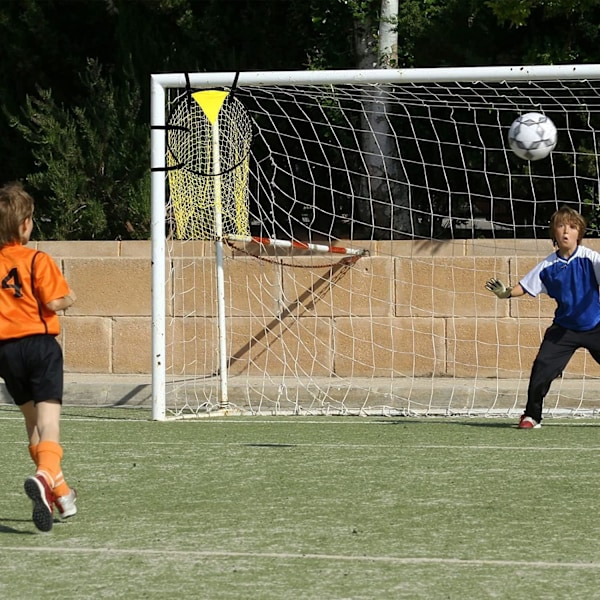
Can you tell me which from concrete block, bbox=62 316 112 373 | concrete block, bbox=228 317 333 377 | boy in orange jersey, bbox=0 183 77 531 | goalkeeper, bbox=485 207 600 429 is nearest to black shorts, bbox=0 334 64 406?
boy in orange jersey, bbox=0 183 77 531

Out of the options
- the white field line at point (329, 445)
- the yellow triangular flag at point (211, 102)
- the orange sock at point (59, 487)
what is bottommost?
the white field line at point (329, 445)

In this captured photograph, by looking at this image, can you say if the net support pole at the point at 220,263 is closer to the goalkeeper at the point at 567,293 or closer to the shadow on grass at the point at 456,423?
the shadow on grass at the point at 456,423

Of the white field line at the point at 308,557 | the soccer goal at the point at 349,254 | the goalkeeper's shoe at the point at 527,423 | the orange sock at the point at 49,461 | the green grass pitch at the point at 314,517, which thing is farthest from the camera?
the soccer goal at the point at 349,254

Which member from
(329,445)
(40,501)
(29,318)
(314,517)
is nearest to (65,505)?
(40,501)

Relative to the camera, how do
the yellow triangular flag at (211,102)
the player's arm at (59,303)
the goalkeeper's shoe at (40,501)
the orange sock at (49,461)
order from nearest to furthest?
the goalkeeper's shoe at (40,501), the orange sock at (49,461), the player's arm at (59,303), the yellow triangular flag at (211,102)

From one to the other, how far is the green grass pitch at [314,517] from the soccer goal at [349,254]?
86.8 inches

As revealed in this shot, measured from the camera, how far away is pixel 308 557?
5.16 metres

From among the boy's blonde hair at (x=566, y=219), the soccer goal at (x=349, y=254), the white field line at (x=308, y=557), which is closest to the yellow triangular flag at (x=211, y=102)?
the soccer goal at (x=349, y=254)

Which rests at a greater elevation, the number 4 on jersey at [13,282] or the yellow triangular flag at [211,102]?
the yellow triangular flag at [211,102]

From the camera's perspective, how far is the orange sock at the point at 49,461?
18.7ft

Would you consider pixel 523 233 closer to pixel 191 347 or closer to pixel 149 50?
pixel 191 347

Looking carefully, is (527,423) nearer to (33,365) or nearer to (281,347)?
(281,347)

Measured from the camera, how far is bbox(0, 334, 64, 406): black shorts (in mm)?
5980

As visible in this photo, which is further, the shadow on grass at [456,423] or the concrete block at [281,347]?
the concrete block at [281,347]
